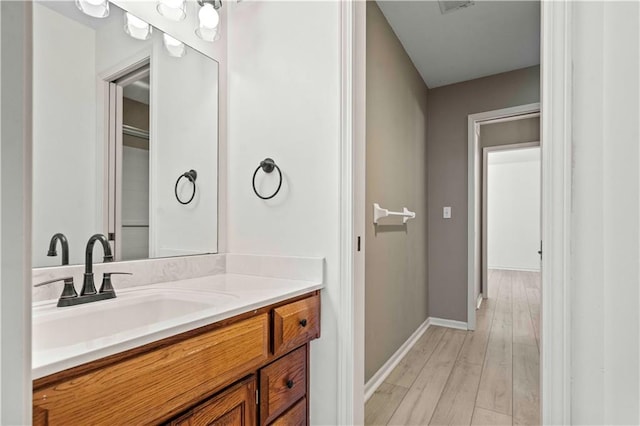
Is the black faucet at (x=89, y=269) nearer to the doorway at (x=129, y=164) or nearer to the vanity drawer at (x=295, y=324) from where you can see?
the doorway at (x=129, y=164)

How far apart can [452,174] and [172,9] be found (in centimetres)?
274

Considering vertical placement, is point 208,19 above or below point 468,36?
below

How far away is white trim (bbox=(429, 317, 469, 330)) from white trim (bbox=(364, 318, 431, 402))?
0.24 metres

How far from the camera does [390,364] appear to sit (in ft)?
7.48

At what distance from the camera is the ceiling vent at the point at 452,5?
6.94 feet

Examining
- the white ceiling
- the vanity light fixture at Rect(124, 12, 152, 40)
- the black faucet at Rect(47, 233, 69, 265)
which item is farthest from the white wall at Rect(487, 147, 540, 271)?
the black faucet at Rect(47, 233, 69, 265)

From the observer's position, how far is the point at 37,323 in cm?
82

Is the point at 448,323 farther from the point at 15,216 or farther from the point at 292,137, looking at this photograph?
the point at 15,216

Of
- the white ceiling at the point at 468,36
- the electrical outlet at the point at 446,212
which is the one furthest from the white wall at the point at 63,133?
the electrical outlet at the point at 446,212

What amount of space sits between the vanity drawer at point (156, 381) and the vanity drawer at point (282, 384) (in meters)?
0.11

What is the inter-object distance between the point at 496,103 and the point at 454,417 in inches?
106

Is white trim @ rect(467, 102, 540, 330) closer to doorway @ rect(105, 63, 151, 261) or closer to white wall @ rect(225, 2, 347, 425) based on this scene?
white wall @ rect(225, 2, 347, 425)

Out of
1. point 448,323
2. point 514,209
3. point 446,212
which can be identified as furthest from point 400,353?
point 514,209
